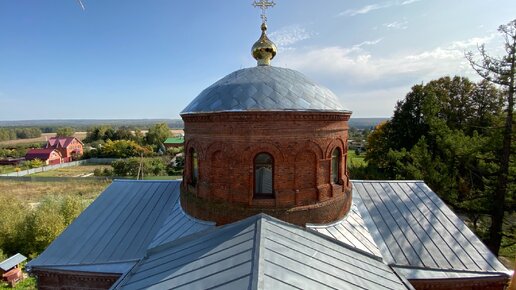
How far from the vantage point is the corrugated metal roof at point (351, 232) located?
7.77 meters

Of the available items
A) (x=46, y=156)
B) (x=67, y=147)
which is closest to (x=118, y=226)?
(x=46, y=156)

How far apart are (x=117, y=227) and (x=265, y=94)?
6.54 metres

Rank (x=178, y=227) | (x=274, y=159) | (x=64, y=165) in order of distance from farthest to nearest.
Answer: (x=64, y=165) < (x=178, y=227) < (x=274, y=159)

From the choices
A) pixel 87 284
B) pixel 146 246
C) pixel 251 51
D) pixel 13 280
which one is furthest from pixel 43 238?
pixel 251 51

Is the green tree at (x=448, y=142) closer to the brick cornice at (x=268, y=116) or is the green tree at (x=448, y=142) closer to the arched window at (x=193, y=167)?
the brick cornice at (x=268, y=116)

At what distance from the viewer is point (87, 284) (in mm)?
8625

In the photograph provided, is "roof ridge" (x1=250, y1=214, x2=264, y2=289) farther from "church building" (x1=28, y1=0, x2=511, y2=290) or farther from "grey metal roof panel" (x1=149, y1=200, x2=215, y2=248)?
"grey metal roof panel" (x1=149, y1=200, x2=215, y2=248)

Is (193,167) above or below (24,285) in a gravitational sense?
above

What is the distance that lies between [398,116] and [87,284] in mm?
28872

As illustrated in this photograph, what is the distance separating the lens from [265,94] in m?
7.77

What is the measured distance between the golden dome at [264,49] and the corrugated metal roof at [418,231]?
568 centimetres

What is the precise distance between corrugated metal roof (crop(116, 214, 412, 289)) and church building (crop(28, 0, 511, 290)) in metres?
0.04

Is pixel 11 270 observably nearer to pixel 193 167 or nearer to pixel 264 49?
pixel 193 167

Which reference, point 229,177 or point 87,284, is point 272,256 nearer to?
point 229,177
